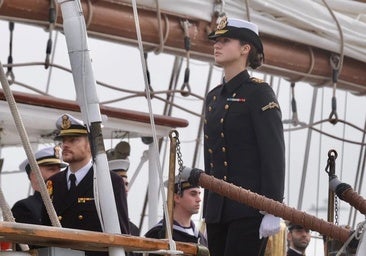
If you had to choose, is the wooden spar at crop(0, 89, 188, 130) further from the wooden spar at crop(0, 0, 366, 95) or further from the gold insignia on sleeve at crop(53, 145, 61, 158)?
the wooden spar at crop(0, 0, 366, 95)

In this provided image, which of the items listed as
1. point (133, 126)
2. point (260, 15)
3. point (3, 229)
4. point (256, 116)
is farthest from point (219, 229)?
point (260, 15)

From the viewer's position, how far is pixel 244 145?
18.5 ft

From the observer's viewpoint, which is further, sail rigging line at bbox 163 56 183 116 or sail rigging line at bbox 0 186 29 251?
sail rigging line at bbox 163 56 183 116

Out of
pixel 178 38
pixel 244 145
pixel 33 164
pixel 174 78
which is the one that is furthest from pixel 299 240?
pixel 33 164

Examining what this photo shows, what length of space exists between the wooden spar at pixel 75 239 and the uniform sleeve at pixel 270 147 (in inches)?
36.7

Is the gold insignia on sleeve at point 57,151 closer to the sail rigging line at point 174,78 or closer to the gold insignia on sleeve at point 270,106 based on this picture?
the gold insignia on sleeve at point 270,106

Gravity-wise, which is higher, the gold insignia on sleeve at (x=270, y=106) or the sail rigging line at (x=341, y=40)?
the sail rigging line at (x=341, y=40)

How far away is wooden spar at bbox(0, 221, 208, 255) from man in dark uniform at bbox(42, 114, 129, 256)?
121cm

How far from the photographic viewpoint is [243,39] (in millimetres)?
5742

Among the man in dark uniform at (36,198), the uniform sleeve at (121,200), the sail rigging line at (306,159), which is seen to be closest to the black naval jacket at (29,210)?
the man in dark uniform at (36,198)

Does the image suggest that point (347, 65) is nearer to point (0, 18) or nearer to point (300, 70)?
point (300, 70)

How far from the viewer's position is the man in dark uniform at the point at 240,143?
18.1 feet

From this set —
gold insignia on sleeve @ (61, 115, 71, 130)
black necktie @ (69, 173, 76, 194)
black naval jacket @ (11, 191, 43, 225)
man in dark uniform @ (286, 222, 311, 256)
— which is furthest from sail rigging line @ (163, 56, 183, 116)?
black necktie @ (69, 173, 76, 194)

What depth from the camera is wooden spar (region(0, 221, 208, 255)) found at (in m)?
4.00
